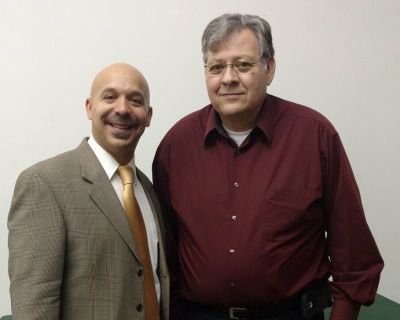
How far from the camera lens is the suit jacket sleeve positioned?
1.22 metres

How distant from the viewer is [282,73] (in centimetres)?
251

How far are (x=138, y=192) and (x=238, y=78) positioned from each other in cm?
57

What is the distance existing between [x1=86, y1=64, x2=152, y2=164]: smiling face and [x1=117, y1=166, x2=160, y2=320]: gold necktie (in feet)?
0.43

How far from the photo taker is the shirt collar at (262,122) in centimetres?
166

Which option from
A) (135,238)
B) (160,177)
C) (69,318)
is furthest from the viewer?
(160,177)

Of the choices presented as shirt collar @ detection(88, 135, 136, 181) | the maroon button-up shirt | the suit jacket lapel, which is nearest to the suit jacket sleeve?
the suit jacket lapel

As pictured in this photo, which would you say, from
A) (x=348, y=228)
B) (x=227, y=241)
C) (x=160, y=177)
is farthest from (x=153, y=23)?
(x=348, y=228)

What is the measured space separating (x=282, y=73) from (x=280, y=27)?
263mm

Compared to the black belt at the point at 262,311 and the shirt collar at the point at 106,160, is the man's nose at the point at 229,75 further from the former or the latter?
the black belt at the point at 262,311

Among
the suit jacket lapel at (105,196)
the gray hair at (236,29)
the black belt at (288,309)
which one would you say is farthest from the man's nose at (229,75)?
the black belt at (288,309)

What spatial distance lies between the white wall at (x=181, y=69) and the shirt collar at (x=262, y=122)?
674 mm

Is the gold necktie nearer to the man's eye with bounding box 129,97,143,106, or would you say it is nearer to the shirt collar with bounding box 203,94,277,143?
the man's eye with bounding box 129,97,143,106

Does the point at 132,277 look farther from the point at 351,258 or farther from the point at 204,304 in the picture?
the point at 351,258

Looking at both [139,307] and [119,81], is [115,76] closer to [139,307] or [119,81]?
[119,81]
